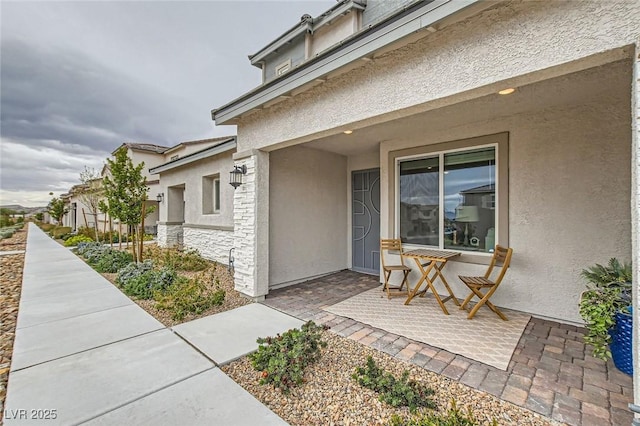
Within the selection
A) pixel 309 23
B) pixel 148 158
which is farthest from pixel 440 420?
pixel 148 158

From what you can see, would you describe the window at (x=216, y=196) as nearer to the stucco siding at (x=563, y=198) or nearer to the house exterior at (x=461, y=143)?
the house exterior at (x=461, y=143)

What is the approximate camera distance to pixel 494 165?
15.3 ft

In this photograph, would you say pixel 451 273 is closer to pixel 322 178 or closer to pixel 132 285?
pixel 322 178

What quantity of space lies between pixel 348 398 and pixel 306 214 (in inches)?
175

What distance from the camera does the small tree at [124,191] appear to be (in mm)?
7418

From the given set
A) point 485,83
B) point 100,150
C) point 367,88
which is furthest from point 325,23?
point 100,150

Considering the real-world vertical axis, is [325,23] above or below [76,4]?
above

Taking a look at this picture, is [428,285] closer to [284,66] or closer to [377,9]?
[377,9]

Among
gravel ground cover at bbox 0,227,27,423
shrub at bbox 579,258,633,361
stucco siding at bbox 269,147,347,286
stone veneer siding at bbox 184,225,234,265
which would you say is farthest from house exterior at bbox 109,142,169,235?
shrub at bbox 579,258,633,361

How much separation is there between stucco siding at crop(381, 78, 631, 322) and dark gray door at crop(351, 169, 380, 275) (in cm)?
277

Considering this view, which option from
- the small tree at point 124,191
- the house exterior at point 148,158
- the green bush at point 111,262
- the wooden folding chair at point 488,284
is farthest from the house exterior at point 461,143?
the house exterior at point 148,158

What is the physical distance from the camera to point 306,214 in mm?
6488

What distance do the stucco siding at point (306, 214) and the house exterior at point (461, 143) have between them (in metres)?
0.04

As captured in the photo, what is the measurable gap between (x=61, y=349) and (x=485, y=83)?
5.62 m
